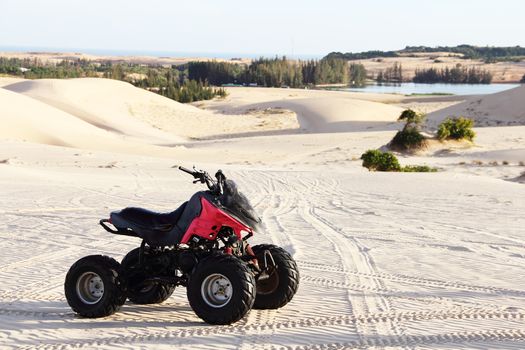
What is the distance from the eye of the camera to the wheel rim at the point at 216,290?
657 centimetres

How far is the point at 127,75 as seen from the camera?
89.9m

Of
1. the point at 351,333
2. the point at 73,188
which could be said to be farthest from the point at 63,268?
the point at 73,188

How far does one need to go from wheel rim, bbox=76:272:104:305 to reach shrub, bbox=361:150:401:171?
17.7 m

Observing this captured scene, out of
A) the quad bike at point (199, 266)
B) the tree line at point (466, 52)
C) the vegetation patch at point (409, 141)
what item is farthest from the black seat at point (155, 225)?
the tree line at point (466, 52)

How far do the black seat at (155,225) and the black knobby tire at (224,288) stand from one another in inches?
15.7

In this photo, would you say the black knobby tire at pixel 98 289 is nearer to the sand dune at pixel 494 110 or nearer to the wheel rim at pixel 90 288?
the wheel rim at pixel 90 288

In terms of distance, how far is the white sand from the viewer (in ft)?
21.1

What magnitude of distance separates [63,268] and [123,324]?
2.55m

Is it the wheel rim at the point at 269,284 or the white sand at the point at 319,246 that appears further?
the wheel rim at the point at 269,284

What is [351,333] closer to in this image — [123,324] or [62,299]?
[123,324]

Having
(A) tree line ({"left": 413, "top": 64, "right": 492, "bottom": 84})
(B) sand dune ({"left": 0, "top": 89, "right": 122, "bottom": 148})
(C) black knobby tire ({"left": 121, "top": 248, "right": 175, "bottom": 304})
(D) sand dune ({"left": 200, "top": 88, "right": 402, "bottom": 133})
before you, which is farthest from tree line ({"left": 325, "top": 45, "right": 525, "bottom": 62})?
(C) black knobby tire ({"left": 121, "top": 248, "right": 175, "bottom": 304})

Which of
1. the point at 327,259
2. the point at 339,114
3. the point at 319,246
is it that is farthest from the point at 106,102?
the point at 327,259

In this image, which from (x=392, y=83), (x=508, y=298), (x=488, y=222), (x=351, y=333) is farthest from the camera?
(x=392, y=83)

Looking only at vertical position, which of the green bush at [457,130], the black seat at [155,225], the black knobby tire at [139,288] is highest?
the black seat at [155,225]
